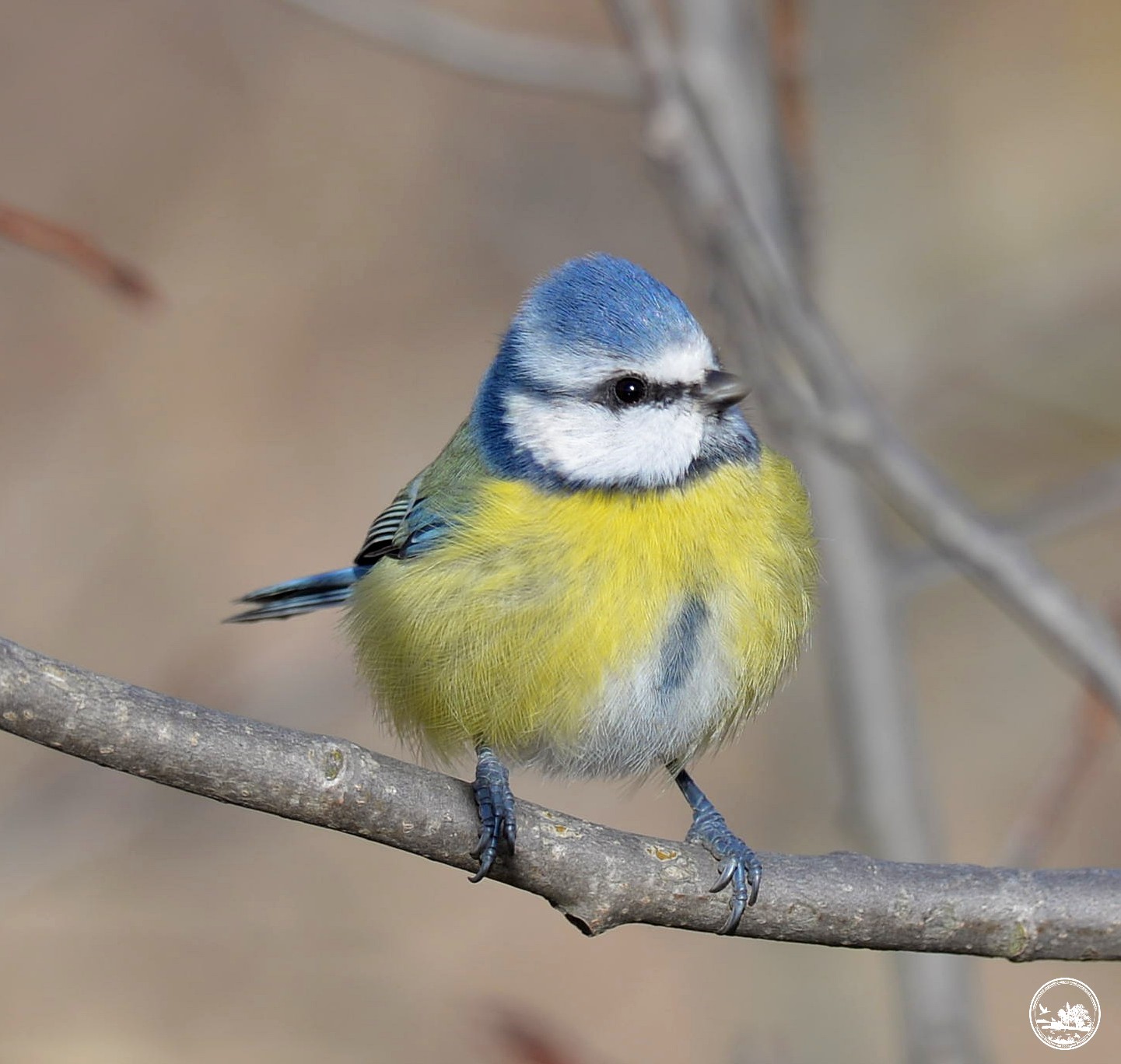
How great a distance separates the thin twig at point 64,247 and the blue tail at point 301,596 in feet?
5.51

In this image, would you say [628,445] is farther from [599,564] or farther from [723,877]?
[723,877]


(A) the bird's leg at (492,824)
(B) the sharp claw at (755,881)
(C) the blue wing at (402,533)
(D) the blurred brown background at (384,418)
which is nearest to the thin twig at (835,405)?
(C) the blue wing at (402,533)

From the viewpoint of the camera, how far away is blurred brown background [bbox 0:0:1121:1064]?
5.47m

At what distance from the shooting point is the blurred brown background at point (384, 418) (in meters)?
5.47

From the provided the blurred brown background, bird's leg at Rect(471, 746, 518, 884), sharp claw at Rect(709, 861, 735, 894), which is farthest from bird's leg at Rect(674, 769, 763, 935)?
the blurred brown background

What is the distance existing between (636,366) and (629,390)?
0.05m

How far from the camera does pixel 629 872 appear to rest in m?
2.34

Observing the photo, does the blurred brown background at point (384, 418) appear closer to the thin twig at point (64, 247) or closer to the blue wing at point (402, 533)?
the blue wing at point (402, 533)

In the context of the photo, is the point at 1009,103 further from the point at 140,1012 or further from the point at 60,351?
the point at 140,1012

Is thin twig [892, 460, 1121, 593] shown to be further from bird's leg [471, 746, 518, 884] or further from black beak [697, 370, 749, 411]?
bird's leg [471, 746, 518, 884]

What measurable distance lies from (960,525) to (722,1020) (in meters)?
3.68

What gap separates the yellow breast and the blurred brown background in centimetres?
160

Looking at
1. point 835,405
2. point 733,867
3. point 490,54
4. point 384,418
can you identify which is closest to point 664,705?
point 733,867

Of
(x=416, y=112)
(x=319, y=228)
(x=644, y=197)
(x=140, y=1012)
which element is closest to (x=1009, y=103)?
(x=644, y=197)
